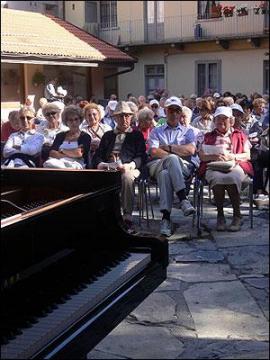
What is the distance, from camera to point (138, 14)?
262 cm

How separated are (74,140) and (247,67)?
117 centimetres

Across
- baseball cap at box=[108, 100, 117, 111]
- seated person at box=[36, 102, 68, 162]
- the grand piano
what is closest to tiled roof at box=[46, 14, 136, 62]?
the grand piano

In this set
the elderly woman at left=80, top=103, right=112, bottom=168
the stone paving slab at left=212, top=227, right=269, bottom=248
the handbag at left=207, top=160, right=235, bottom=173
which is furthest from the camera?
the handbag at left=207, top=160, right=235, bottom=173

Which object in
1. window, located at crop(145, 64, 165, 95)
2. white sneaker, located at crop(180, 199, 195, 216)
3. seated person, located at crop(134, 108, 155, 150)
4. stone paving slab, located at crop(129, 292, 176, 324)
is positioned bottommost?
stone paving slab, located at crop(129, 292, 176, 324)

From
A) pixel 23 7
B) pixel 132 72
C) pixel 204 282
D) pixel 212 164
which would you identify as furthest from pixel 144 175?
pixel 23 7

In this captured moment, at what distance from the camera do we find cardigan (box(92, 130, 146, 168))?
12.4 ft

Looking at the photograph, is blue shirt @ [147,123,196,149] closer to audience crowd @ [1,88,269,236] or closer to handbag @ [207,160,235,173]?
audience crowd @ [1,88,269,236]

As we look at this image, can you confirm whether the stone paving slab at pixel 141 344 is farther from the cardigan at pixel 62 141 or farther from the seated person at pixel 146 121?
the seated person at pixel 146 121

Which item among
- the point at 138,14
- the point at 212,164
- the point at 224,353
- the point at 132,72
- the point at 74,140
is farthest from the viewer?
the point at 212,164

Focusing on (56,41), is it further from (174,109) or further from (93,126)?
(174,109)

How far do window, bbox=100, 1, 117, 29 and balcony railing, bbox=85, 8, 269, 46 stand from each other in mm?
26

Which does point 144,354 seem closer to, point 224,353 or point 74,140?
point 224,353

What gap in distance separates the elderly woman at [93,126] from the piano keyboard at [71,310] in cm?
164

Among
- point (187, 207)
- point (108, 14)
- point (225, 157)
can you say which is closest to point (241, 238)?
point (187, 207)
